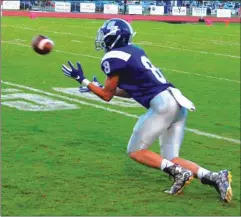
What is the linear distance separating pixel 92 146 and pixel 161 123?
79.5 inches

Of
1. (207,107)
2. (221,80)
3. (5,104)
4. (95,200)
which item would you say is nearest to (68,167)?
(95,200)

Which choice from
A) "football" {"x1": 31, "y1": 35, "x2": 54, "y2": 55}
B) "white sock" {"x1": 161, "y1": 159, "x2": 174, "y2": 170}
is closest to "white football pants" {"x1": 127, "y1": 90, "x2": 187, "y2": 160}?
"white sock" {"x1": 161, "y1": 159, "x2": 174, "y2": 170}

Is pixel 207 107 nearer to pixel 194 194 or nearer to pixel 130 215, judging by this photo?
pixel 194 194

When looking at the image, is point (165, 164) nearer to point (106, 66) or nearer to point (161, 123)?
point (161, 123)

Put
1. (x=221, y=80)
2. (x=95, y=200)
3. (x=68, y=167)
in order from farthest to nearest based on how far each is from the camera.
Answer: (x=221, y=80), (x=68, y=167), (x=95, y=200)

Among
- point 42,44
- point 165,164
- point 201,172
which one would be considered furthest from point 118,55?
point 201,172

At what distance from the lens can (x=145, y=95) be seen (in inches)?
236

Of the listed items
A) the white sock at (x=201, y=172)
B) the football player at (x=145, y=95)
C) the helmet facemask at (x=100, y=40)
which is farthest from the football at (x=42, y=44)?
the white sock at (x=201, y=172)

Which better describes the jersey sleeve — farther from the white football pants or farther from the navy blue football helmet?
the white football pants

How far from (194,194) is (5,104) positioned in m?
4.86

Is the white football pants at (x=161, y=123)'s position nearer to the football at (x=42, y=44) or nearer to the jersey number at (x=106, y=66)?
the jersey number at (x=106, y=66)

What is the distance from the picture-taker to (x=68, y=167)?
680cm

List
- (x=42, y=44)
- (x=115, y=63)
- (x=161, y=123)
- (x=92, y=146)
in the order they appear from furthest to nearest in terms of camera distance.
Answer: (x=92, y=146), (x=42, y=44), (x=161, y=123), (x=115, y=63)

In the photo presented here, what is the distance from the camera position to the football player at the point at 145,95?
5.90 metres
